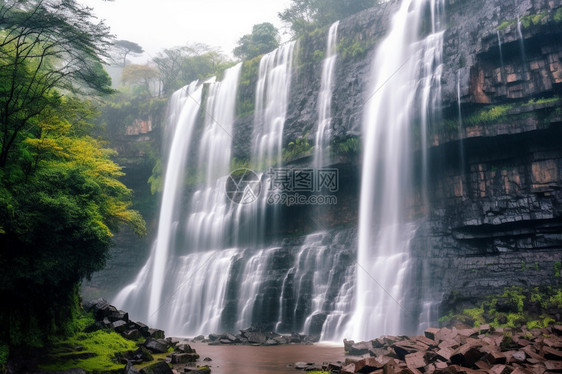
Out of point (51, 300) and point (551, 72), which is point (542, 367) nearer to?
point (51, 300)

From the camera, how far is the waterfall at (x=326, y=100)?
2673cm

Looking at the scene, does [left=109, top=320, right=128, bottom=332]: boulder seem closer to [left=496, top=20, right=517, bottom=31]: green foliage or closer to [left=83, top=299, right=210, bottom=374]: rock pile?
[left=83, top=299, right=210, bottom=374]: rock pile

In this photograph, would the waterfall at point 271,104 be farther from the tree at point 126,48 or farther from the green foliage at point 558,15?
the tree at point 126,48

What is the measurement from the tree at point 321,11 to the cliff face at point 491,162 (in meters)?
12.3

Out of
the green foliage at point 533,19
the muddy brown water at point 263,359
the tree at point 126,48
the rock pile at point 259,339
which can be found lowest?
the rock pile at point 259,339

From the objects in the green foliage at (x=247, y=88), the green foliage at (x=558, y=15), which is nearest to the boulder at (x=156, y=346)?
the green foliage at (x=558, y=15)

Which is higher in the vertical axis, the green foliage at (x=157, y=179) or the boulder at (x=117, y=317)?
the green foliage at (x=157, y=179)

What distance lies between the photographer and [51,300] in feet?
39.8

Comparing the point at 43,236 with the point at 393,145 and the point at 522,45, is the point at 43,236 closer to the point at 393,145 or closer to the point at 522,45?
the point at 393,145

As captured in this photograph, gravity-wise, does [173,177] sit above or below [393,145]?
above

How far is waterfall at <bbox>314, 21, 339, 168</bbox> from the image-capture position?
26734mm

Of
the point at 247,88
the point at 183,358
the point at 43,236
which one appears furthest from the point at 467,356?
the point at 247,88

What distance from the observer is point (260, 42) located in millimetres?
40031

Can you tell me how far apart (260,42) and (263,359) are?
33.7 metres
